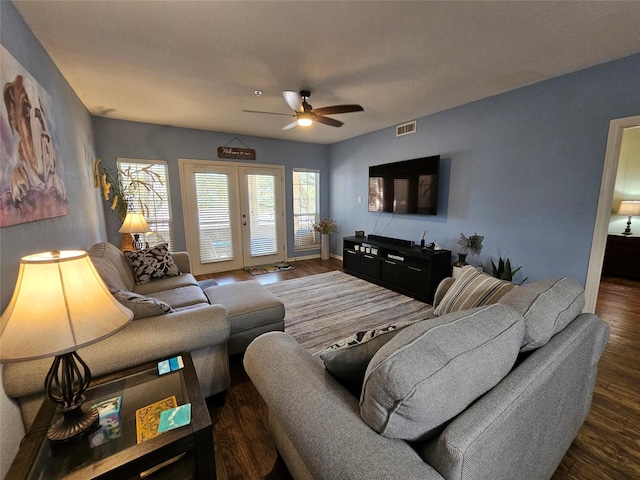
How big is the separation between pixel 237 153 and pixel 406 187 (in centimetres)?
297

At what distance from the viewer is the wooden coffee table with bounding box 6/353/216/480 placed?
0.87 metres

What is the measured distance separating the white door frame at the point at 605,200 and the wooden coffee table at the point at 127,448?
337 centimetres

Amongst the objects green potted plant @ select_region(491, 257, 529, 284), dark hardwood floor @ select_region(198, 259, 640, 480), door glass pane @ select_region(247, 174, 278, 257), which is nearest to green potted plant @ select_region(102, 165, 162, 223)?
door glass pane @ select_region(247, 174, 278, 257)

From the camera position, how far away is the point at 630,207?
14.0 ft

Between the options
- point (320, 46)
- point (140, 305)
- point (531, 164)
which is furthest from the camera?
point (531, 164)

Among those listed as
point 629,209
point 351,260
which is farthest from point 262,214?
point 629,209

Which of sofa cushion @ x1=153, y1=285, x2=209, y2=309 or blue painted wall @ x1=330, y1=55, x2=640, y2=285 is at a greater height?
blue painted wall @ x1=330, y1=55, x2=640, y2=285

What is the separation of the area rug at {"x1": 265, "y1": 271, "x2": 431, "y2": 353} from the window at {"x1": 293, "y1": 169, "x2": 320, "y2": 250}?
157 centimetres

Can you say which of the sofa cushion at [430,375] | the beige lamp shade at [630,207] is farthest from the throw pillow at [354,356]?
the beige lamp shade at [630,207]

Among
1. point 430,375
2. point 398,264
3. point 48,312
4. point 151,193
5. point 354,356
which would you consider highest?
point 151,193

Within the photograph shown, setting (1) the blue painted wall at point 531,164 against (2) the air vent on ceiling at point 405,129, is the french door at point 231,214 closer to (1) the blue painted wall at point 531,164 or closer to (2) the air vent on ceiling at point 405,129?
(2) the air vent on ceiling at point 405,129

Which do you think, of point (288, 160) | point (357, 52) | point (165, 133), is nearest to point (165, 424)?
point (357, 52)

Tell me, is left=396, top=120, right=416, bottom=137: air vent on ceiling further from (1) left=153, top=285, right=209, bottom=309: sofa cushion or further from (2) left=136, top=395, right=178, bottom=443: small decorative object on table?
(2) left=136, top=395, right=178, bottom=443: small decorative object on table

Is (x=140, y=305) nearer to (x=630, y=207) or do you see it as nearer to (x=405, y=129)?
(x=405, y=129)
